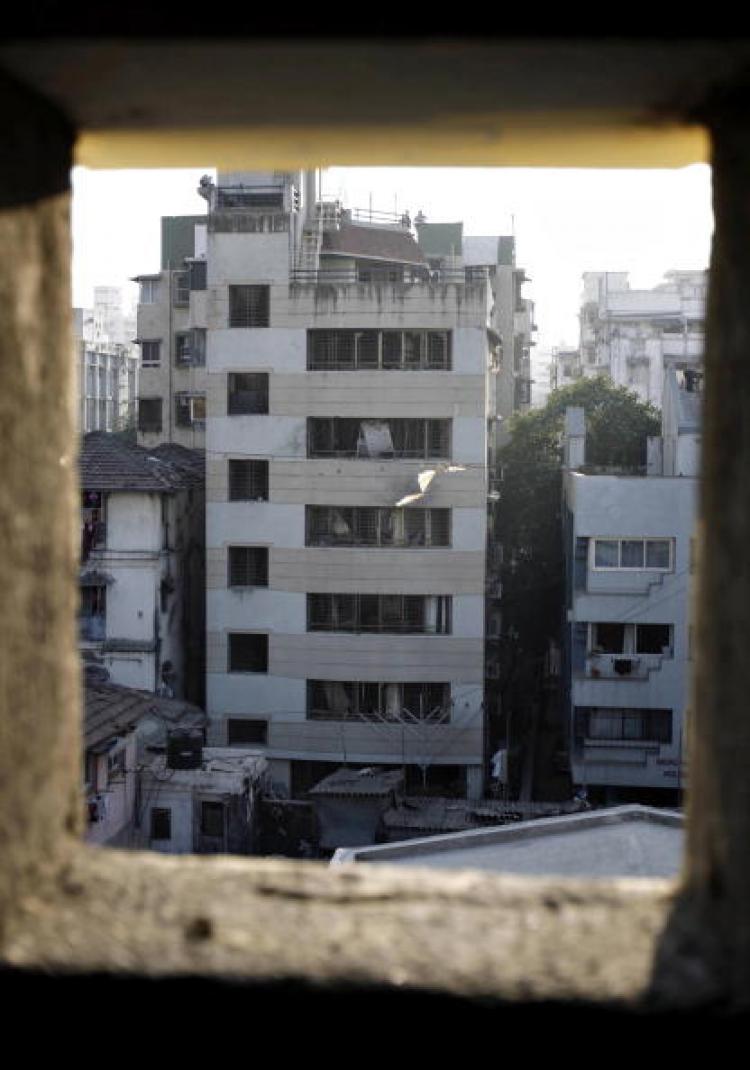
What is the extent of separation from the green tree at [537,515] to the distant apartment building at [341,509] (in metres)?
5.87

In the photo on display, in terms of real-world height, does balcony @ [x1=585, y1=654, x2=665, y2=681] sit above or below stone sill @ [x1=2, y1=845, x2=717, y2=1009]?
below

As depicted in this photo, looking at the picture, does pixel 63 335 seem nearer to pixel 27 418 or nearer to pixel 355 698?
pixel 27 418

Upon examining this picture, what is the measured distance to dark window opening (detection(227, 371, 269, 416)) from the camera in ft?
93.4

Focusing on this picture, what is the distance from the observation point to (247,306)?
28.4 meters

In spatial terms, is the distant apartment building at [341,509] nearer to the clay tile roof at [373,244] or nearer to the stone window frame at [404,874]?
the clay tile roof at [373,244]

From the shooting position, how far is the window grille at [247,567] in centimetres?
2889

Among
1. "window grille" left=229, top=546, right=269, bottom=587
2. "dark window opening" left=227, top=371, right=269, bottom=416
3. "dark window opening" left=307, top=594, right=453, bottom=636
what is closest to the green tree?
"dark window opening" left=307, top=594, right=453, bottom=636

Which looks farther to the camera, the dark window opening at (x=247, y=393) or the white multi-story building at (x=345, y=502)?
the dark window opening at (x=247, y=393)

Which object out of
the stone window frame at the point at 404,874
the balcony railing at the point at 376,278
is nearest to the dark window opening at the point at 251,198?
the balcony railing at the point at 376,278

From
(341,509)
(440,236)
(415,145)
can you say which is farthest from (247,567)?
(440,236)

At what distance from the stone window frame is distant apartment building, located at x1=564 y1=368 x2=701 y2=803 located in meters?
24.7

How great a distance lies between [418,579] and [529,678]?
1047 centimetres

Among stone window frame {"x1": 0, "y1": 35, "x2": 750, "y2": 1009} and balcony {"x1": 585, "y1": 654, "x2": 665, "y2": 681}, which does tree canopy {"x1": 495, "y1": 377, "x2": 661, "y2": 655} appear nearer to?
balcony {"x1": 585, "y1": 654, "x2": 665, "y2": 681}

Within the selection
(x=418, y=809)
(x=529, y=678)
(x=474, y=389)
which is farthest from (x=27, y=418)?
(x=529, y=678)
